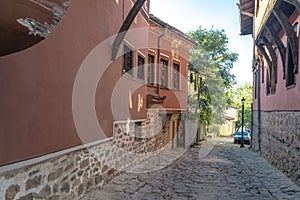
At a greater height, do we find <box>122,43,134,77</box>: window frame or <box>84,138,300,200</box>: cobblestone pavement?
<box>122,43,134,77</box>: window frame

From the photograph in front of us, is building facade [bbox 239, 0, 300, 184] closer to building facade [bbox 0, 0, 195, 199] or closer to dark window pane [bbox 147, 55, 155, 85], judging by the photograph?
building facade [bbox 0, 0, 195, 199]

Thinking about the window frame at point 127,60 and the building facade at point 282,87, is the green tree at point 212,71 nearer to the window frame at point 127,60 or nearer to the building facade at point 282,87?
the building facade at point 282,87

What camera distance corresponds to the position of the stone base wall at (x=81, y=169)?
10.5 feet

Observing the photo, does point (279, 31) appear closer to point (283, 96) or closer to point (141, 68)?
point (283, 96)

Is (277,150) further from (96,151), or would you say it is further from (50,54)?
(50,54)

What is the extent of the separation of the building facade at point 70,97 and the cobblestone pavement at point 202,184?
20.3 inches

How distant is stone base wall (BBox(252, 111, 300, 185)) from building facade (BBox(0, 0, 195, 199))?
4171 millimetres

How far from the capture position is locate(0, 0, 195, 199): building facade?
286cm

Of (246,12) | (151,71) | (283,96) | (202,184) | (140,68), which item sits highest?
(246,12)

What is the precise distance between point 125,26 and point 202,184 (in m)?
4.11

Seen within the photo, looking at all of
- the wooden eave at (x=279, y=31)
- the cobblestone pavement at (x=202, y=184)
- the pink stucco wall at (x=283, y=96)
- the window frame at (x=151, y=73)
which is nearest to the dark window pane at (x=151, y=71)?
the window frame at (x=151, y=73)

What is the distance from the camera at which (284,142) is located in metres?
7.54

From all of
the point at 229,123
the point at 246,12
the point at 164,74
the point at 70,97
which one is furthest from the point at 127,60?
the point at 229,123

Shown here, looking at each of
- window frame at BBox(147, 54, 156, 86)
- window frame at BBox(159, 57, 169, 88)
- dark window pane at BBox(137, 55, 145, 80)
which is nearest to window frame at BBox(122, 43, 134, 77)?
dark window pane at BBox(137, 55, 145, 80)
